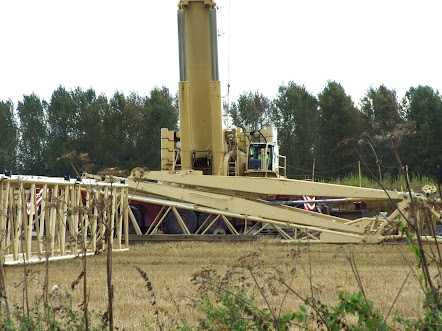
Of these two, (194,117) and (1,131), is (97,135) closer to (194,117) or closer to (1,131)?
(1,131)

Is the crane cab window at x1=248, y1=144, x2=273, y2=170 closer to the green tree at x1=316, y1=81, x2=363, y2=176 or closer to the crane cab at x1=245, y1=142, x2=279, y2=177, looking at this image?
the crane cab at x1=245, y1=142, x2=279, y2=177

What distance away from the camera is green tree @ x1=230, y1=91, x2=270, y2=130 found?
46.1m

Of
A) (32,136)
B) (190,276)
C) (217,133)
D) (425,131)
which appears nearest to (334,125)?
(425,131)

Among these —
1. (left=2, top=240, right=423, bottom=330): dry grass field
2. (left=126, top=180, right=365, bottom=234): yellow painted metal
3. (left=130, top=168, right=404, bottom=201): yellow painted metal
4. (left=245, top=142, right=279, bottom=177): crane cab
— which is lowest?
(left=2, top=240, right=423, bottom=330): dry grass field

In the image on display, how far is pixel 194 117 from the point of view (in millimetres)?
19547

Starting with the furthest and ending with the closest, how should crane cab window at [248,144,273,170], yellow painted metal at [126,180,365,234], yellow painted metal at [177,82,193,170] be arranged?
crane cab window at [248,144,273,170], yellow painted metal at [177,82,193,170], yellow painted metal at [126,180,365,234]

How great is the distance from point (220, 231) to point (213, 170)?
2.38 m

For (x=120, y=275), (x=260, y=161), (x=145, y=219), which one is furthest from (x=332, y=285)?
(x=145, y=219)

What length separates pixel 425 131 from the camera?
38.8 m

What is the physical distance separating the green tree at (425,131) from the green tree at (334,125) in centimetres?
323

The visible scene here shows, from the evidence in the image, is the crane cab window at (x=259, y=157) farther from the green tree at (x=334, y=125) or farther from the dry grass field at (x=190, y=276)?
the green tree at (x=334, y=125)

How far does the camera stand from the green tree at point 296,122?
4384cm

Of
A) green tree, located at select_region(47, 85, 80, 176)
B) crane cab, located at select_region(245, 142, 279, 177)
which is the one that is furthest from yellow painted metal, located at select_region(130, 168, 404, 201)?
green tree, located at select_region(47, 85, 80, 176)

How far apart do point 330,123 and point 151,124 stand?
1048 cm
